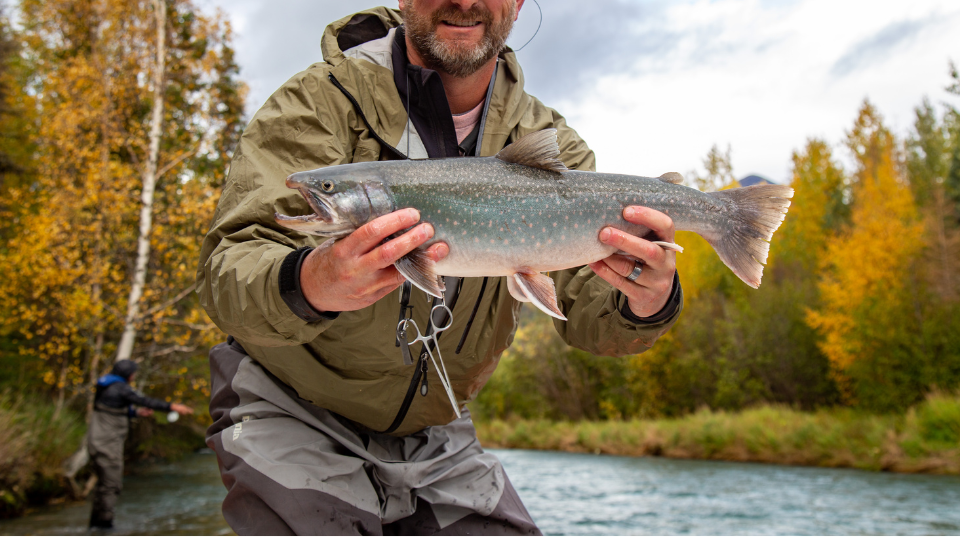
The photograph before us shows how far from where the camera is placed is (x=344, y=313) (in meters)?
2.92

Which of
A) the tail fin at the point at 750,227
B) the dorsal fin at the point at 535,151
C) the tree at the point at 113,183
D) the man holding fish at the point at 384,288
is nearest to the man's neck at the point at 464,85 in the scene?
the man holding fish at the point at 384,288

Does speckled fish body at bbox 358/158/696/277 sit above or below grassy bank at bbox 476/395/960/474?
above

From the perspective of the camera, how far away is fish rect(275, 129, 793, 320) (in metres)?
2.40

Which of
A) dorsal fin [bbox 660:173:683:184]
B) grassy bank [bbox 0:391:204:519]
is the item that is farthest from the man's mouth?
grassy bank [bbox 0:391:204:519]

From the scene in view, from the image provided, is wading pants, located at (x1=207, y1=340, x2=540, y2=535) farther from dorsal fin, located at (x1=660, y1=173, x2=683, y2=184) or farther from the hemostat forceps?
dorsal fin, located at (x1=660, y1=173, x2=683, y2=184)

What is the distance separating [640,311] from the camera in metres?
3.04

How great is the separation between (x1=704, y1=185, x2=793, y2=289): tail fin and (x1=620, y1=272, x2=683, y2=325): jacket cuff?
26 cm

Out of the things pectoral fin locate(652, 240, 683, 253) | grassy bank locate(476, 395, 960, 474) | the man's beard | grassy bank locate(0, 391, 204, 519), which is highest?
the man's beard

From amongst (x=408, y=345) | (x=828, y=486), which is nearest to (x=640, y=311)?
(x=408, y=345)

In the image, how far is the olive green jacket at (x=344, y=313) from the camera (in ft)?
8.06

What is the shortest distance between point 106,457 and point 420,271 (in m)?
12.6

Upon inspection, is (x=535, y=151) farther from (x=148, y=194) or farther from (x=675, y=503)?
(x=675, y=503)

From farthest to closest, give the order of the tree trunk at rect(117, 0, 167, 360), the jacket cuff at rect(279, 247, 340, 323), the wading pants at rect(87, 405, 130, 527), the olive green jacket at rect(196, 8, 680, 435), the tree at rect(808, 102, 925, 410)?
the tree at rect(808, 102, 925, 410) < the tree trunk at rect(117, 0, 167, 360) < the wading pants at rect(87, 405, 130, 527) < the olive green jacket at rect(196, 8, 680, 435) < the jacket cuff at rect(279, 247, 340, 323)

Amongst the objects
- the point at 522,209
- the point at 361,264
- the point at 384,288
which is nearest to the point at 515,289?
the point at 522,209
